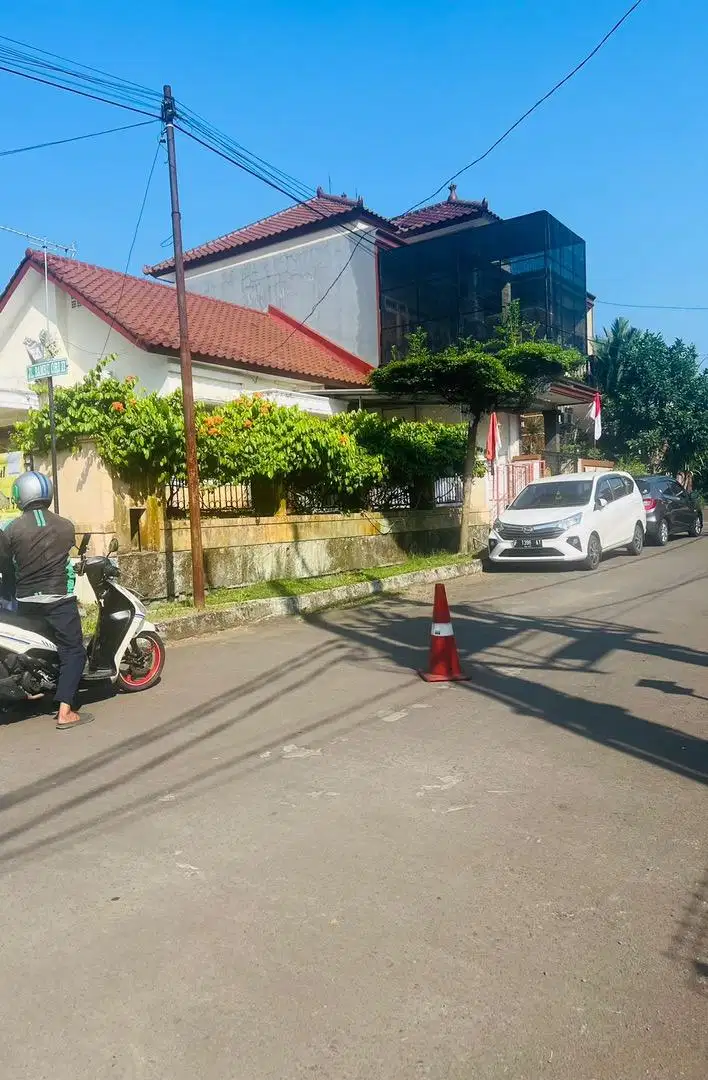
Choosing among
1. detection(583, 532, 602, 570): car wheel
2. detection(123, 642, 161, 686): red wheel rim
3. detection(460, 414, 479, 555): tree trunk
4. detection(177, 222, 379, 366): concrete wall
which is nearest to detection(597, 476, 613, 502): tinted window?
detection(583, 532, 602, 570): car wheel

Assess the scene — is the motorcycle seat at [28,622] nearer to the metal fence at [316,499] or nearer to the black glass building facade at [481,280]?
the metal fence at [316,499]

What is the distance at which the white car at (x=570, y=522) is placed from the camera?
14.1 meters

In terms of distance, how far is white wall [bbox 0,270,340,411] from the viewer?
15.6 m

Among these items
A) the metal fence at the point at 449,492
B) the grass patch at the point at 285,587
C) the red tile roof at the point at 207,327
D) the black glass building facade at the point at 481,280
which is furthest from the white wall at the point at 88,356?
the black glass building facade at the point at 481,280

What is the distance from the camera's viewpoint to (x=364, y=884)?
135 inches

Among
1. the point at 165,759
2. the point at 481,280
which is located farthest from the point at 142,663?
the point at 481,280

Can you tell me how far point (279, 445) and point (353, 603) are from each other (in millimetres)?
2430

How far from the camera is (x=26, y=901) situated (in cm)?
338

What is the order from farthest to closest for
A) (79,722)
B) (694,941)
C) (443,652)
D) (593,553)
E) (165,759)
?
1. (593,553)
2. (443,652)
3. (79,722)
4. (165,759)
5. (694,941)

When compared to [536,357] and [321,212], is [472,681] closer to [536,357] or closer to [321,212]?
[536,357]

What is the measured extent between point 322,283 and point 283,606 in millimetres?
14590

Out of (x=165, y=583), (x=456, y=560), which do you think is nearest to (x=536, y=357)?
(x=456, y=560)

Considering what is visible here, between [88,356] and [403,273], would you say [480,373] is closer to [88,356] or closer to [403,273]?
[88,356]

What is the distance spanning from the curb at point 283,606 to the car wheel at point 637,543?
4.31 metres
